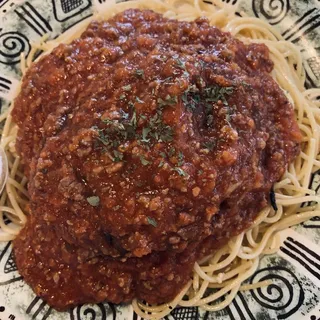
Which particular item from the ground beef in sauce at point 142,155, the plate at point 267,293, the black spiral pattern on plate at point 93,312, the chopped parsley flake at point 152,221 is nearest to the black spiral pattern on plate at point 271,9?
the plate at point 267,293

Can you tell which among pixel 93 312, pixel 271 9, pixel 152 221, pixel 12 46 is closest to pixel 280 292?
pixel 152 221

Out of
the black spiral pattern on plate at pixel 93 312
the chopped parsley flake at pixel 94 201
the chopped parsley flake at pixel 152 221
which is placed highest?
the chopped parsley flake at pixel 94 201

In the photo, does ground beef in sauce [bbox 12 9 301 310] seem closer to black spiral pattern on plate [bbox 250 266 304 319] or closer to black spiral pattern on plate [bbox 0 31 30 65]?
black spiral pattern on plate [bbox 250 266 304 319]

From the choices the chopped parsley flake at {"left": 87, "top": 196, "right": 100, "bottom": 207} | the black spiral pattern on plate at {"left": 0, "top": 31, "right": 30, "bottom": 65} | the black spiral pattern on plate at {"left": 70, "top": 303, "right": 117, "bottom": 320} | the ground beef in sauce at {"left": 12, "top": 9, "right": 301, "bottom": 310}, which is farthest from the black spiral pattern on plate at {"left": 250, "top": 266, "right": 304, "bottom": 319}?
the black spiral pattern on plate at {"left": 0, "top": 31, "right": 30, "bottom": 65}

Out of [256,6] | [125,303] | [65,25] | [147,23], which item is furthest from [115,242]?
[256,6]

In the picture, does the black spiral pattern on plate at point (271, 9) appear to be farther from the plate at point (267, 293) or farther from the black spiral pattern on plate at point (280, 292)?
the black spiral pattern on plate at point (280, 292)

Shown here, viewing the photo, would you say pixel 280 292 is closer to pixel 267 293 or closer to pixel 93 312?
pixel 267 293

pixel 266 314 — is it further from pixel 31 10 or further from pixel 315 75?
pixel 31 10
